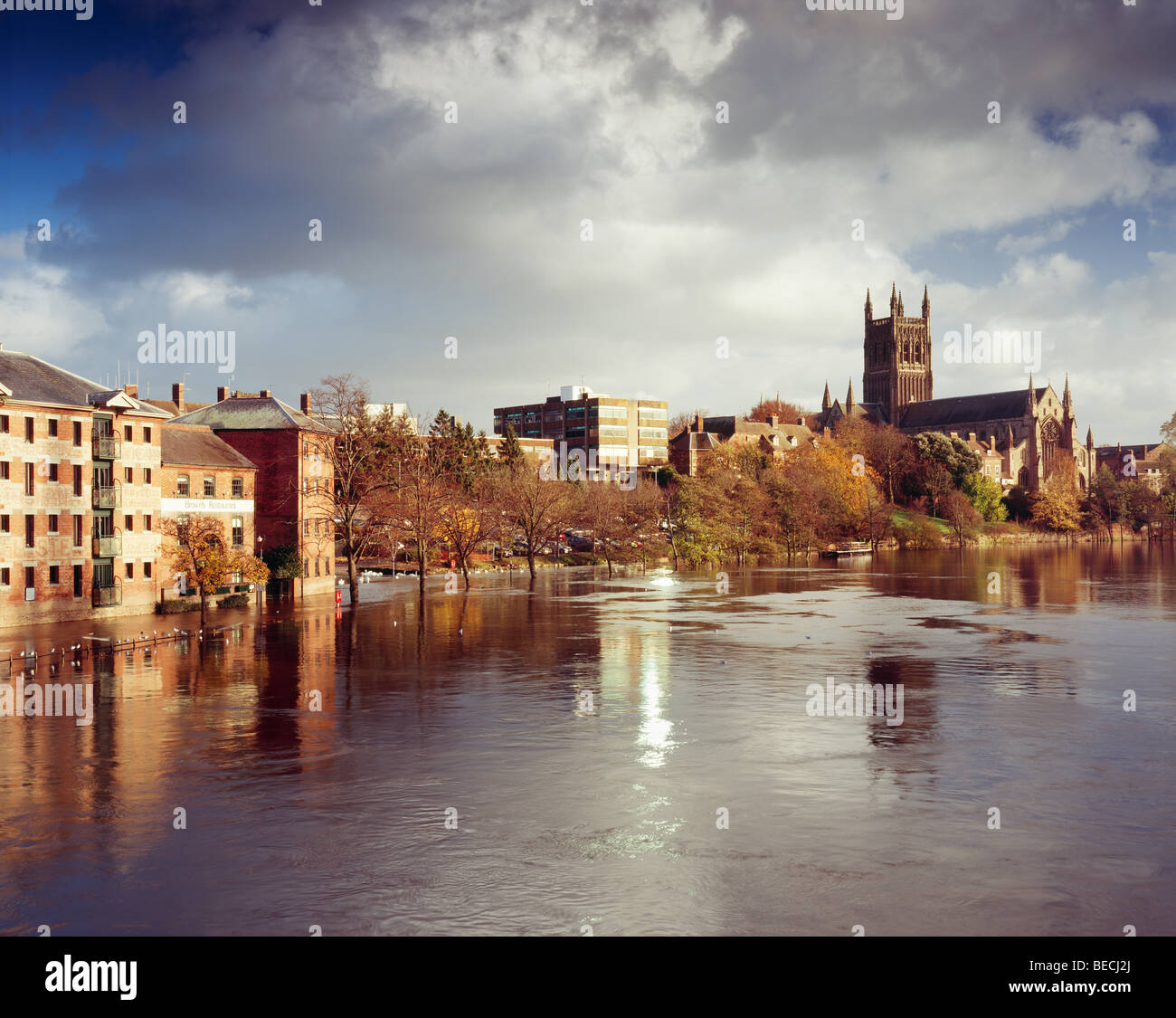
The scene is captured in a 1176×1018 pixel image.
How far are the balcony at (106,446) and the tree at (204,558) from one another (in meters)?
6.75

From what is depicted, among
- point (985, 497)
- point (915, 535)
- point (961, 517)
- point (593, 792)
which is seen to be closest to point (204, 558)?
point (593, 792)

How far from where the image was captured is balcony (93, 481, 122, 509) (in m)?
61.5

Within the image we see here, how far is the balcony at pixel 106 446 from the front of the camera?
61.8 m

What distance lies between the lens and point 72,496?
59.8 m

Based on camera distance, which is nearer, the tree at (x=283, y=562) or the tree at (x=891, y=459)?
the tree at (x=283, y=562)

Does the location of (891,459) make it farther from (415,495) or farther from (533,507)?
(415,495)

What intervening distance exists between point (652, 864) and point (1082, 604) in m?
60.1

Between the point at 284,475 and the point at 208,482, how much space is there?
7811 mm

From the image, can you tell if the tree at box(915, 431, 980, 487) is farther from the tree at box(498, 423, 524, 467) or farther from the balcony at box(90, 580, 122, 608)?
the balcony at box(90, 580, 122, 608)

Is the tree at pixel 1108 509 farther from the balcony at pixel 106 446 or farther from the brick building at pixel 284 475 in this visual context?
the balcony at pixel 106 446

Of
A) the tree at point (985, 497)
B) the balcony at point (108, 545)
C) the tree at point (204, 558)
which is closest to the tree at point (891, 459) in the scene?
the tree at point (985, 497)

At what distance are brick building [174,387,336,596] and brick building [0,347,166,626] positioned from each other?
15.1 m

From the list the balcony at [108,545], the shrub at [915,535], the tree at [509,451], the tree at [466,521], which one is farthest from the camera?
the shrub at [915,535]
